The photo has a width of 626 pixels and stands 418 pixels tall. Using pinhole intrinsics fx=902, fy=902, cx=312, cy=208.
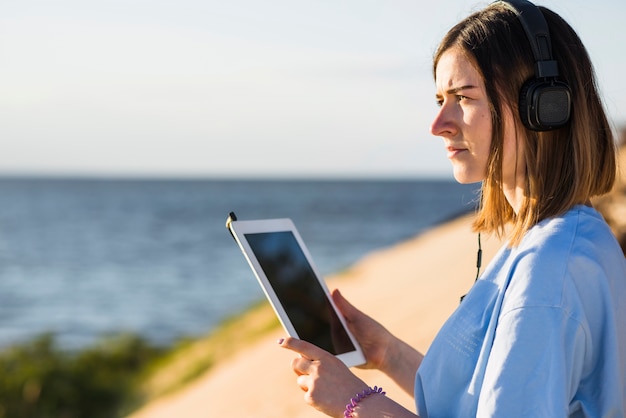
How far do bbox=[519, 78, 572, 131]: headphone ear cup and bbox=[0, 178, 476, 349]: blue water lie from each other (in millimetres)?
867

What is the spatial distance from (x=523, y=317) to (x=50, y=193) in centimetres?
12588

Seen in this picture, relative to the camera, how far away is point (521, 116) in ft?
7.10

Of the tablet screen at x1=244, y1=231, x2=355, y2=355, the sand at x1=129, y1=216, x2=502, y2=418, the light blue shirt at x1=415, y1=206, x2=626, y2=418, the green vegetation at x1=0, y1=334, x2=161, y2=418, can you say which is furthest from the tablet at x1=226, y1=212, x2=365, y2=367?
the green vegetation at x1=0, y1=334, x2=161, y2=418

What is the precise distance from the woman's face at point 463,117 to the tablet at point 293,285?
2.07 ft

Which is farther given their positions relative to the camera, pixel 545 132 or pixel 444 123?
pixel 444 123

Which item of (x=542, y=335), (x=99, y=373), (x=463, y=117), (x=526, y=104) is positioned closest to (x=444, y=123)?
(x=463, y=117)

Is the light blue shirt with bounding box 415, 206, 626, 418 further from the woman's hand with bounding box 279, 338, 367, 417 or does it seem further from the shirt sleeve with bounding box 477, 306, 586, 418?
the woman's hand with bounding box 279, 338, 367, 417

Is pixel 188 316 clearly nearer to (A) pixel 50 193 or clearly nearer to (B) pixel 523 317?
(B) pixel 523 317

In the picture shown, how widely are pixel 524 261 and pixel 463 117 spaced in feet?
1.46

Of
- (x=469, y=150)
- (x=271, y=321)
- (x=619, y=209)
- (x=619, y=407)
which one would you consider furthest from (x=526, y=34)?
(x=271, y=321)

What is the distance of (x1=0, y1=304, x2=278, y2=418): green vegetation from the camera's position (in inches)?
387

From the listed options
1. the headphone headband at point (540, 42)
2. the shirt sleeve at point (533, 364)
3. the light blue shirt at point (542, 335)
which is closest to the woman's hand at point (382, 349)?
the light blue shirt at point (542, 335)

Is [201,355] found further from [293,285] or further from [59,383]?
[293,285]

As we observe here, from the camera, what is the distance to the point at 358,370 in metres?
7.67
